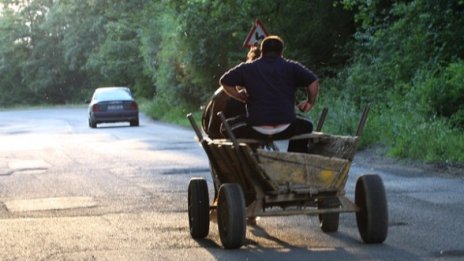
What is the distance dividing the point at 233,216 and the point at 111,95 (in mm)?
30794

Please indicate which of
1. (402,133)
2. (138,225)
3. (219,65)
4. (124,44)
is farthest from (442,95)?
(124,44)

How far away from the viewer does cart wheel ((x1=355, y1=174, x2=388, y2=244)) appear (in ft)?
25.8

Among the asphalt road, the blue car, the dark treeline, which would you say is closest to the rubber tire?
the blue car

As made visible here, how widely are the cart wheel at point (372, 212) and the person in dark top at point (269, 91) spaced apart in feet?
2.49

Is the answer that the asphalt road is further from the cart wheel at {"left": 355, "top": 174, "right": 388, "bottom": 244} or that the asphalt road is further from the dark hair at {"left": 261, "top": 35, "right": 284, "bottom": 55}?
the dark hair at {"left": 261, "top": 35, "right": 284, "bottom": 55}

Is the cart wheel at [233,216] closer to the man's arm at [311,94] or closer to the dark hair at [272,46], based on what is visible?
the man's arm at [311,94]

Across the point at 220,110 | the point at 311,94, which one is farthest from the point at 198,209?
the point at 311,94

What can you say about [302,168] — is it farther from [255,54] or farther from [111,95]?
[111,95]

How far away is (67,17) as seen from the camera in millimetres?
88188

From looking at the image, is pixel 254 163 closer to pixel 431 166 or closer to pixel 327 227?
pixel 327 227

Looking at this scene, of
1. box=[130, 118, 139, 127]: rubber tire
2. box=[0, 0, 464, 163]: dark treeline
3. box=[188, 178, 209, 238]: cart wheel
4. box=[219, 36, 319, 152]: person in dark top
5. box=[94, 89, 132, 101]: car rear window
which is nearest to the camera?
box=[219, 36, 319, 152]: person in dark top

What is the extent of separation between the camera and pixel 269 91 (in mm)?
8234

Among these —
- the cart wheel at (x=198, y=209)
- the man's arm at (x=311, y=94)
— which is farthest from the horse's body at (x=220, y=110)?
the man's arm at (x=311, y=94)

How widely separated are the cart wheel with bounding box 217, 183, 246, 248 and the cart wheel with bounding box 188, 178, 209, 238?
55 cm
